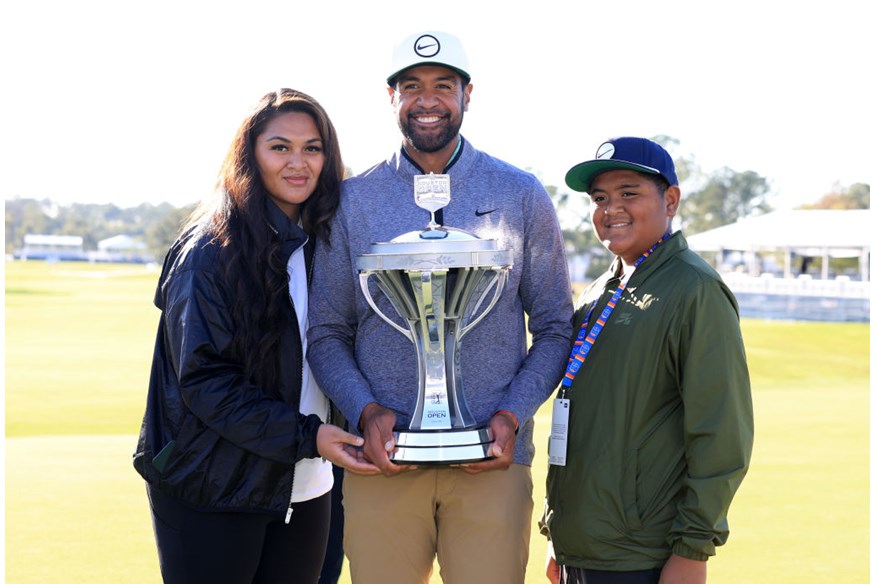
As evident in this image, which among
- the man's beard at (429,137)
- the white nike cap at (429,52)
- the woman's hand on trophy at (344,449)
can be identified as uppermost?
the white nike cap at (429,52)

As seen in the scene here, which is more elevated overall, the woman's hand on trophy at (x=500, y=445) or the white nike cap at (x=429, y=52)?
the white nike cap at (x=429, y=52)

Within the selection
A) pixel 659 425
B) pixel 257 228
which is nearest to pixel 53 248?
pixel 257 228

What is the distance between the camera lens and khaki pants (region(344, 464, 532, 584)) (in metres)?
2.72

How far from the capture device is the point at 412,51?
108 inches

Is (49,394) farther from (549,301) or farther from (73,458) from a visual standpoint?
(549,301)

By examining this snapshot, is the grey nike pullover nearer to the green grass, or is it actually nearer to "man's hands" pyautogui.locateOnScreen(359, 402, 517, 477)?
"man's hands" pyautogui.locateOnScreen(359, 402, 517, 477)

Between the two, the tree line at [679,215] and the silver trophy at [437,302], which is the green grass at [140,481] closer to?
the silver trophy at [437,302]

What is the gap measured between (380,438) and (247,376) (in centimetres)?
41

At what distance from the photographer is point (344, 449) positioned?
8.50ft

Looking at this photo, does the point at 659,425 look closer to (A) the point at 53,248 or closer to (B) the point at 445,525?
(B) the point at 445,525

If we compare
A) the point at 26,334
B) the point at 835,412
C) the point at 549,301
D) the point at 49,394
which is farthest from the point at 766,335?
the point at 549,301

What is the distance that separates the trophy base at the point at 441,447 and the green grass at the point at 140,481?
215 centimetres

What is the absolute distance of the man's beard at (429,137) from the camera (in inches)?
109

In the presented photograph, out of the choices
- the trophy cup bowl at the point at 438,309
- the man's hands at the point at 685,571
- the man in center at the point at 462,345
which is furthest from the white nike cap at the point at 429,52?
the man's hands at the point at 685,571
